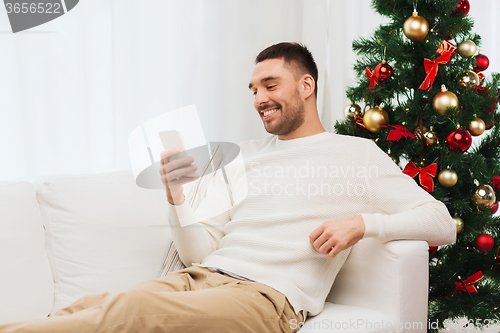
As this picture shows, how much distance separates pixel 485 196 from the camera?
5.06 ft

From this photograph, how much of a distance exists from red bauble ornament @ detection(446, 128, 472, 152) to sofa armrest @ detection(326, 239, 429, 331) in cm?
48

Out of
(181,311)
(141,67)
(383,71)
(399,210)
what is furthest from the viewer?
(141,67)

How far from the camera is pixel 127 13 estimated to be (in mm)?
1993

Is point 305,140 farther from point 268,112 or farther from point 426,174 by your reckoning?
point 426,174

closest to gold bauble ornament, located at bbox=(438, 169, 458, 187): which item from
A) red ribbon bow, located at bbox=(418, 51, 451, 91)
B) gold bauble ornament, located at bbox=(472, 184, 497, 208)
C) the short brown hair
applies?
gold bauble ornament, located at bbox=(472, 184, 497, 208)

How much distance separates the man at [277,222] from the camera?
3.41 feet

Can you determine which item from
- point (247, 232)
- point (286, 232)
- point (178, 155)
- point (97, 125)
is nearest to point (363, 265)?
point (286, 232)

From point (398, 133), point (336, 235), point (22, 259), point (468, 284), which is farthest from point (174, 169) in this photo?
point (468, 284)

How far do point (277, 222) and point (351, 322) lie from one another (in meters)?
0.34

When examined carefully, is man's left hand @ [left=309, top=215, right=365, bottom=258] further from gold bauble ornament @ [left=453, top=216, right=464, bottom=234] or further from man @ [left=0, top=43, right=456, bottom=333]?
gold bauble ornament @ [left=453, top=216, right=464, bottom=234]

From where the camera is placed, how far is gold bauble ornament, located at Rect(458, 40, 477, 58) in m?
1.58

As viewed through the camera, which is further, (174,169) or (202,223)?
(202,223)

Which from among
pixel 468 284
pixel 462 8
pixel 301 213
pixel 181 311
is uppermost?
pixel 462 8

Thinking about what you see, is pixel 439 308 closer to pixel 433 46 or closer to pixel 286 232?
pixel 286 232
